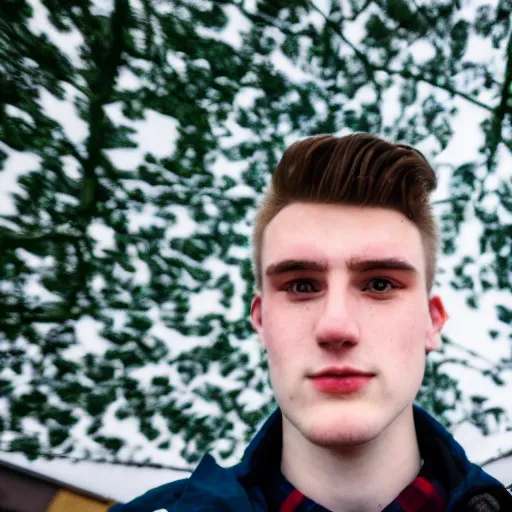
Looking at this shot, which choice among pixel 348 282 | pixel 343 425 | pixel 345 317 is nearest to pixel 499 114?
pixel 348 282

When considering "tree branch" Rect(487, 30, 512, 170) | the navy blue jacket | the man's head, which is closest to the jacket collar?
the navy blue jacket

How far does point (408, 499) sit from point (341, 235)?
1.03 meters

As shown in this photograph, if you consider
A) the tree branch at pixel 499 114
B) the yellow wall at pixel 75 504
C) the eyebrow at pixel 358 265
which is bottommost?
the yellow wall at pixel 75 504

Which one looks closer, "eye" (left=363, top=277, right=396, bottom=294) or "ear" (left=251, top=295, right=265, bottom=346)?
"eye" (left=363, top=277, right=396, bottom=294)

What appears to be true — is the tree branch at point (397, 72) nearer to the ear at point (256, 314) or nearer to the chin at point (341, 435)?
the ear at point (256, 314)

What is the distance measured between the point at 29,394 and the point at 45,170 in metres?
1.52

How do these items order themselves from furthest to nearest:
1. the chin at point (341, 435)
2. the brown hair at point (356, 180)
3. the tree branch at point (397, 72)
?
1. the tree branch at point (397, 72)
2. the brown hair at point (356, 180)
3. the chin at point (341, 435)

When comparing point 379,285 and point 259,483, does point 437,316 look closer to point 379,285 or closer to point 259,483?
point 379,285

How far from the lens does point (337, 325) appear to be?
1742 mm

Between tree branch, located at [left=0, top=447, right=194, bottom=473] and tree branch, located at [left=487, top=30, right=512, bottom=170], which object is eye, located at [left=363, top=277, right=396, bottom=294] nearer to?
tree branch, located at [left=0, top=447, right=194, bottom=473]

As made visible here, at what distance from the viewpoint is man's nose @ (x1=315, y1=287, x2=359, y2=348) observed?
1743mm

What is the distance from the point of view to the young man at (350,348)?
5.76 ft

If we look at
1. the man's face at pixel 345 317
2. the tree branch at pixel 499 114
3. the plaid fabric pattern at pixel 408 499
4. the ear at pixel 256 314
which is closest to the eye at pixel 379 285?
the man's face at pixel 345 317

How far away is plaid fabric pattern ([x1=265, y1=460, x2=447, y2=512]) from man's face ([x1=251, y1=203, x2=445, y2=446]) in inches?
11.9
